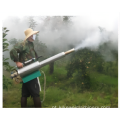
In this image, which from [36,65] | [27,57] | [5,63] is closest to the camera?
[36,65]

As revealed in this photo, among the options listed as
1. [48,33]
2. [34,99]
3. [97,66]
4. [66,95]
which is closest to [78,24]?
[48,33]

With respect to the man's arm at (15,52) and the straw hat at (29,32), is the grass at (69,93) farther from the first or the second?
the straw hat at (29,32)

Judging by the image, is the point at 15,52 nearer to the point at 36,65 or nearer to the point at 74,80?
the point at 36,65

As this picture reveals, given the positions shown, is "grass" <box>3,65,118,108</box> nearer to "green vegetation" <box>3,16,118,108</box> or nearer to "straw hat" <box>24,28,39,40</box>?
"green vegetation" <box>3,16,118,108</box>

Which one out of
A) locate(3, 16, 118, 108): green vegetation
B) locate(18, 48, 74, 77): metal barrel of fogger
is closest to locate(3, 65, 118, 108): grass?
locate(3, 16, 118, 108): green vegetation

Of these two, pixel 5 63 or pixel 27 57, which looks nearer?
pixel 27 57

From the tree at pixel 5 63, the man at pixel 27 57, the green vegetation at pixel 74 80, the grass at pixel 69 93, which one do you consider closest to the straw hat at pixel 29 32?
the man at pixel 27 57

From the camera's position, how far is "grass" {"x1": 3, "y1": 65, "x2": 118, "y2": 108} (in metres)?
3.69

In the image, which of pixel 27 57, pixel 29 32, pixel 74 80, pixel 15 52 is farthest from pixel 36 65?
pixel 74 80

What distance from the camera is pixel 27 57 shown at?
11.5 feet

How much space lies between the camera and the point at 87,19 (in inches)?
Answer: 147

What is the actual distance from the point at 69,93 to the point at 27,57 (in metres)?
1.43

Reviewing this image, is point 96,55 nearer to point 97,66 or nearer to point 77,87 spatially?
point 97,66

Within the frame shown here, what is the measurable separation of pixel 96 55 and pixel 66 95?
1.32 metres
